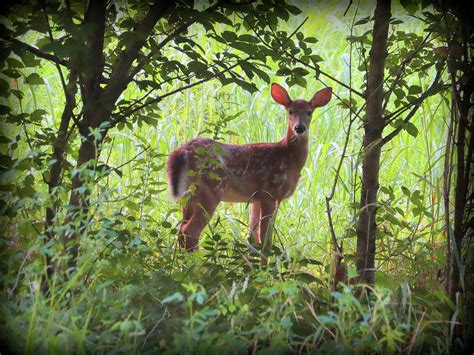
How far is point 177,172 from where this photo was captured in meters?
4.56

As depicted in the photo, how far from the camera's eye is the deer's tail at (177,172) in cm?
455

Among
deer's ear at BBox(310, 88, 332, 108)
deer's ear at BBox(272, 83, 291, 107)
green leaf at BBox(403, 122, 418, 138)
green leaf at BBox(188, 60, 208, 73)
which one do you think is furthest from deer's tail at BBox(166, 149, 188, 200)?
green leaf at BBox(403, 122, 418, 138)

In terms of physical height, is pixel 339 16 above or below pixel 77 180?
above

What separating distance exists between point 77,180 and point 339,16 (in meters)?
2.65

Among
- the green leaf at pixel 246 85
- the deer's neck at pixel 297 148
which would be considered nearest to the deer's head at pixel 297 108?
the deer's neck at pixel 297 148

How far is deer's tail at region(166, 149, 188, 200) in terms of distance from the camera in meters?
4.55

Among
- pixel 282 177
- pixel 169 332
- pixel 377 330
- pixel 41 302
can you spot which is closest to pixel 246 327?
pixel 169 332

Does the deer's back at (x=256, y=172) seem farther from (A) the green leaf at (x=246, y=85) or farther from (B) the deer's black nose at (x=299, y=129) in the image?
(A) the green leaf at (x=246, y=85)

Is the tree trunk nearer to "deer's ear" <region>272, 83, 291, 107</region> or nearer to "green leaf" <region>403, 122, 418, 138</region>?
"green leaf" <region>403, 122, 418, 138</region>

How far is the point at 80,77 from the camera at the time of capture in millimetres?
2914

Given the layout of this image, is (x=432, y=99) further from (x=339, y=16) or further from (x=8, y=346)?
(x=8, y=346)

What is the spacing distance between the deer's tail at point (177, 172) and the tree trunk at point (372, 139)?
1.82m

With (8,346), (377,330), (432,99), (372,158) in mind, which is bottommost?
(8,346)

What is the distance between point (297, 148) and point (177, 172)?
96 centimetres
